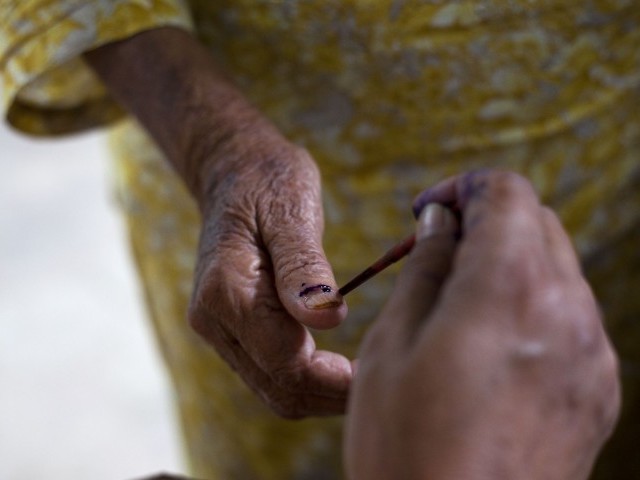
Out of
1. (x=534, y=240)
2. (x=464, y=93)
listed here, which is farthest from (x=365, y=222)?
(x=534, y=240)

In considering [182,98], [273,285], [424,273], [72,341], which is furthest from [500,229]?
[72,341]

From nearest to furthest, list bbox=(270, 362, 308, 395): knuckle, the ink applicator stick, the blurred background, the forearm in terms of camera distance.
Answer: the ink applicator stick, bbox=(270, 362, 308, 395): knuckle, the forearm, the blurred background

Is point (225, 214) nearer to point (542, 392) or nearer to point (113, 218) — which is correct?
point (542, 392)

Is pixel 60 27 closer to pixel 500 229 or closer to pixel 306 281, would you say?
pixel 306 281

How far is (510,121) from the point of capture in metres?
1.05

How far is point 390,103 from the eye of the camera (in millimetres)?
1030

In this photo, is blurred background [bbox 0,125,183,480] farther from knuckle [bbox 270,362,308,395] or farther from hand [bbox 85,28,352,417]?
knuckle [bbox 270,362,308,395]

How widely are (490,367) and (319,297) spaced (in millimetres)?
236

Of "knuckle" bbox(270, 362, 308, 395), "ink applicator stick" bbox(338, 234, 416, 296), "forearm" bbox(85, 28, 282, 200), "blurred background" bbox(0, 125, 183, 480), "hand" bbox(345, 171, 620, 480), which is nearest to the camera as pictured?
"hand" bbox(345, 171, 620, 480)

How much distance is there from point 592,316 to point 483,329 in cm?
7

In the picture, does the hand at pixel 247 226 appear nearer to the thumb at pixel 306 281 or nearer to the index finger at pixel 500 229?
the thumb at pixel 306 281

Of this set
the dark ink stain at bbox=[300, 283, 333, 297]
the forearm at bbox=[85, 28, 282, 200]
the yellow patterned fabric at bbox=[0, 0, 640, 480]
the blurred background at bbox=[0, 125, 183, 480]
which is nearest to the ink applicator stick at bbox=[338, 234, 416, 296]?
the dark ink stain at bbox=[300, 283, 333, 297]

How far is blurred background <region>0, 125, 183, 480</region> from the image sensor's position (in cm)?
209

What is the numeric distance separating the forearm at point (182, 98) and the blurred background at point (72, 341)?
36.2 inches
